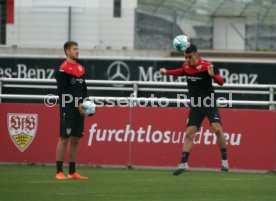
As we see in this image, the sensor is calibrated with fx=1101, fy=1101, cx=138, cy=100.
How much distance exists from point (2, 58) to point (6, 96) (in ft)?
19.6

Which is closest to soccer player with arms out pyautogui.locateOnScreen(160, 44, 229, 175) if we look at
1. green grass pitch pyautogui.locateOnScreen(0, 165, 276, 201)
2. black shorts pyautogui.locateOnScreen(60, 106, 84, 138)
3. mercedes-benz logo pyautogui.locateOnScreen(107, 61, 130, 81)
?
green grass pitch pyautogui.locateOnScreen(0, 165, 276, 201)

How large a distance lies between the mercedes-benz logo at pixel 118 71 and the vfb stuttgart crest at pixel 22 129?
227 inches

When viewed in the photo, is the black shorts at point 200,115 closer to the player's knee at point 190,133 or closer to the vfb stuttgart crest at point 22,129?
the player's knee at point 190,133

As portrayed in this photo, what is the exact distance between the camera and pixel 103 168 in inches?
737

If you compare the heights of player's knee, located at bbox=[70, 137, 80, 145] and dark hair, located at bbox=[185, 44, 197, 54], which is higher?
dark hair, located at bbox=[185, 44, 197, 54]

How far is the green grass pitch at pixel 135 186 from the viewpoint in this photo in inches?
530

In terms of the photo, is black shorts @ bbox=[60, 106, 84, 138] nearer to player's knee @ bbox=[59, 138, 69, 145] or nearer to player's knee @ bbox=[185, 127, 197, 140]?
player's knee @ bbox=[59, 138, 69, 145]

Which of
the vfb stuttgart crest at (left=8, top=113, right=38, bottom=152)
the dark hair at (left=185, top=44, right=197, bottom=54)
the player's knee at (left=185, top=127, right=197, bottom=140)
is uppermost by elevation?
the dark hair at (left=185, top=44, right=197, bottom=54)

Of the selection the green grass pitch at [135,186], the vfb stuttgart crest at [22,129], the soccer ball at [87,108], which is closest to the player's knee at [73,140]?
the soccer ball at [87,108]

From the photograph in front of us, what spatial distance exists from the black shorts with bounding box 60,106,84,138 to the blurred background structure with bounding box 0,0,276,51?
9.90 m

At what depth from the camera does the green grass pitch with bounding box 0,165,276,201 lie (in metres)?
13.5

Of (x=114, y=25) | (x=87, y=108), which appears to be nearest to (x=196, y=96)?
(x=87, y=108)

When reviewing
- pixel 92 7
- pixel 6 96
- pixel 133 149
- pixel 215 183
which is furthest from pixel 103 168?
pixel 92 7

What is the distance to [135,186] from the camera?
586 inches
